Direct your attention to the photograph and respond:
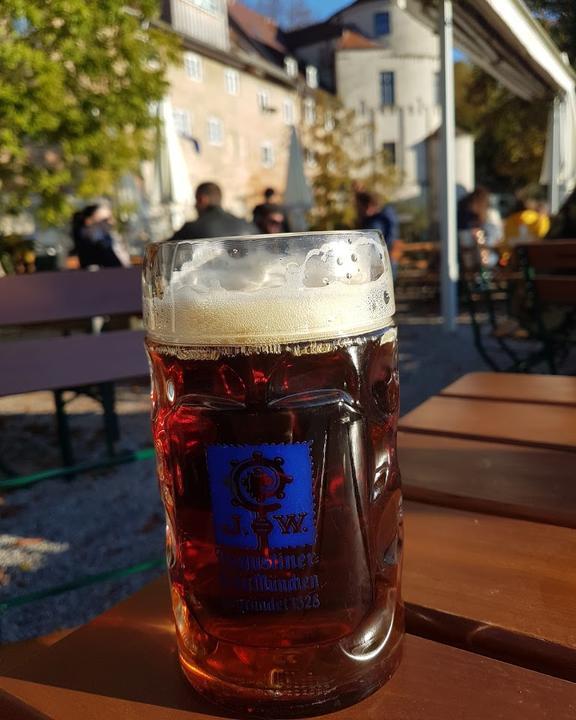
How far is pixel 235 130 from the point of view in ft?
82.4

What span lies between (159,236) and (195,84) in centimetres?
980

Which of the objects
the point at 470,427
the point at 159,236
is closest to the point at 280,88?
the point at 159,236

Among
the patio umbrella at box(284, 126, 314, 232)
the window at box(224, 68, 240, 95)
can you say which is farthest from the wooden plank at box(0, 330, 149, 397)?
the window at box(224, 68, 240, 95)

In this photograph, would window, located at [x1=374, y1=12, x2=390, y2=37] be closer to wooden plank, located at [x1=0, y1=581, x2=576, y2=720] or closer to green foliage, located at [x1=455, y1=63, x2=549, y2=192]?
green foliage, located at [x1=455, y1=63, x2=549, y2=192]

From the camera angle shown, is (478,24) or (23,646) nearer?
(23,646)

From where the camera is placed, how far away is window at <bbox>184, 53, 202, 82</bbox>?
2242 cm

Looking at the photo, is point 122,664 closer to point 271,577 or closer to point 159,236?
point 271,577

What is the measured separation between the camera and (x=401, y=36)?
111ft

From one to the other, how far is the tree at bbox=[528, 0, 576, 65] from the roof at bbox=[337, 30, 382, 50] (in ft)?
77.1

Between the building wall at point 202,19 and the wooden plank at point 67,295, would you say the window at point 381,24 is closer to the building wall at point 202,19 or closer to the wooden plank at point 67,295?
the building wall at point 202,19

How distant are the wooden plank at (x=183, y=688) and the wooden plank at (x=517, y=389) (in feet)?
3.17

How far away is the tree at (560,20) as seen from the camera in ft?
35.2

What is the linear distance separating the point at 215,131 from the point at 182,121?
6.35 feet

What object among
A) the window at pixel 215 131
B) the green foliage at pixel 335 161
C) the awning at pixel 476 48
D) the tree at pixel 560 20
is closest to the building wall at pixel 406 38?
the window at pixel 215 131
